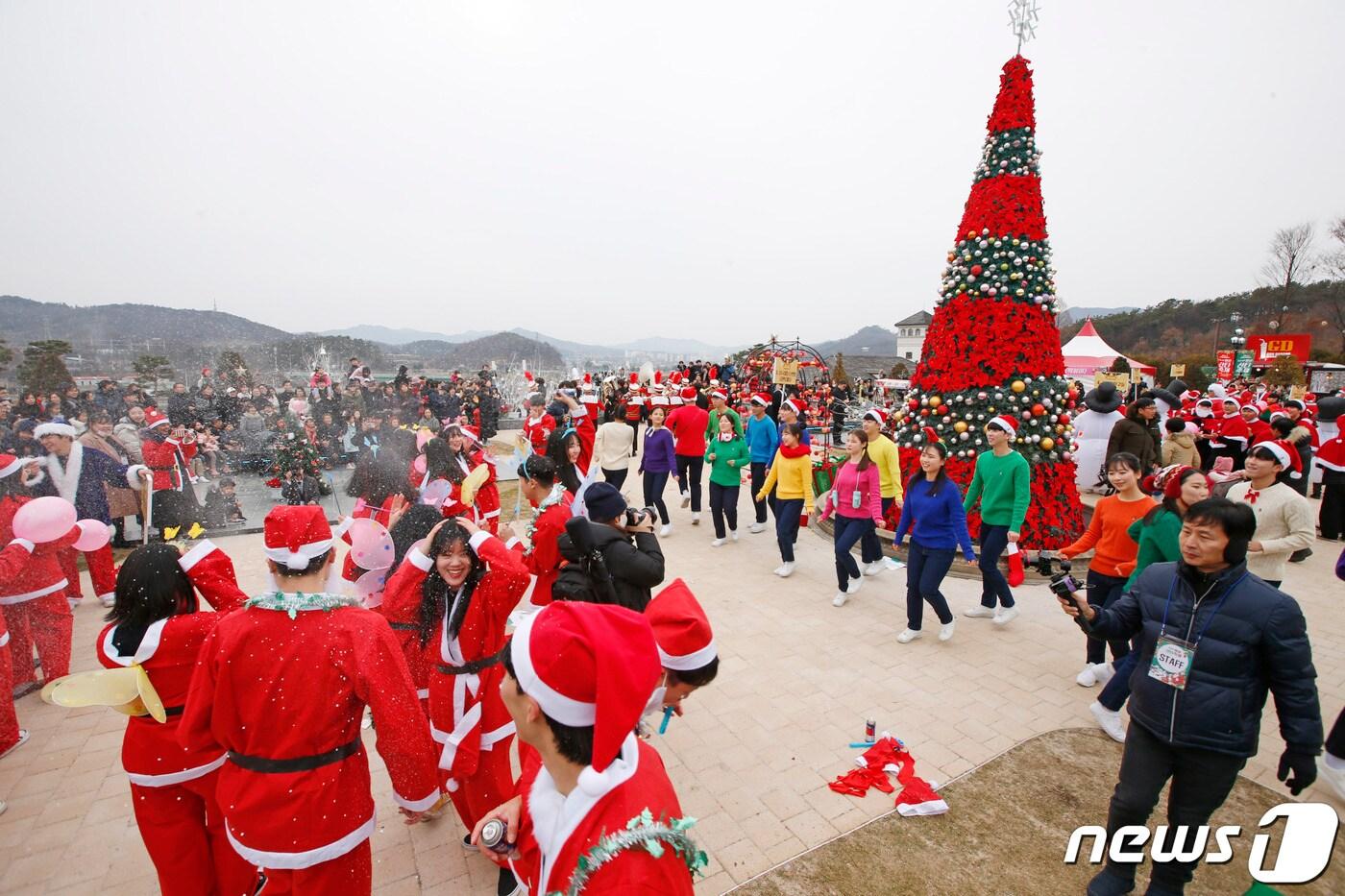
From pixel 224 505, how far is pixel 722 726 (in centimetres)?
934

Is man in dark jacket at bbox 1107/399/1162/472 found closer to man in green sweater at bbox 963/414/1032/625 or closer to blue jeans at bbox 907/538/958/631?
man in green sweater at bbox 963/414/1032/625

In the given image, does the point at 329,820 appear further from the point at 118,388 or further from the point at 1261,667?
the point at 118,388

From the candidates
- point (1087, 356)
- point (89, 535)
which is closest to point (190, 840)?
point (89, 535)

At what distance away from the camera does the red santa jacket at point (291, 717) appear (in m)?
2.03

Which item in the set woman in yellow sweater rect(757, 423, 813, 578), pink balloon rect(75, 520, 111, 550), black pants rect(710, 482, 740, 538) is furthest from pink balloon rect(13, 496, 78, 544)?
black pants rect(710, 482, 740, 538)

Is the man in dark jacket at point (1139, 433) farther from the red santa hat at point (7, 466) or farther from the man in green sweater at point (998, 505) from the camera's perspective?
the red santa hat at point (7, 466)

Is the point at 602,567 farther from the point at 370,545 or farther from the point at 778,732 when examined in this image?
the point at 778,732

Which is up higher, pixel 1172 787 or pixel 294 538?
pixel 294 538

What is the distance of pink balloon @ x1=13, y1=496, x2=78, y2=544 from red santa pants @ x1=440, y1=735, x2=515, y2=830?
11.1ft

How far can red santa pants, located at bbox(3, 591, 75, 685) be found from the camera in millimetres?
4473

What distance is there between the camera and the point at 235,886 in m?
2.49

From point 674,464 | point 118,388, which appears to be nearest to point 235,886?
point 674,464

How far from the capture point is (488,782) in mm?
2975

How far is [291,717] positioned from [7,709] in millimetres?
3596
